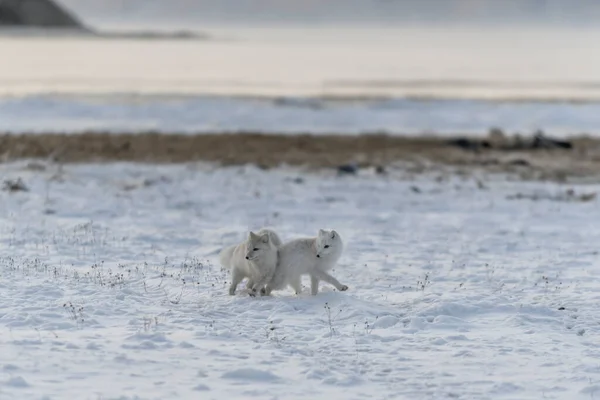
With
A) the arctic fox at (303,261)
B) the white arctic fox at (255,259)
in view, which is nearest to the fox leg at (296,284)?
the arctic fox at (303,261)

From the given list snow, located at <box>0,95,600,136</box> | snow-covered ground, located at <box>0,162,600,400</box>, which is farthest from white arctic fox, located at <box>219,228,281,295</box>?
snow, located at <box>0,95,600,136</box>

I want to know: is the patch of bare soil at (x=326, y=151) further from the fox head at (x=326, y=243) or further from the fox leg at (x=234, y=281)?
the fox head at (x=326, y=243)

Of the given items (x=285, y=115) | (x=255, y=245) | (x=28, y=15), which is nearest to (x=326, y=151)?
(x=285, y=115)

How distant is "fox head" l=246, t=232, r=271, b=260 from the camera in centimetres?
1073

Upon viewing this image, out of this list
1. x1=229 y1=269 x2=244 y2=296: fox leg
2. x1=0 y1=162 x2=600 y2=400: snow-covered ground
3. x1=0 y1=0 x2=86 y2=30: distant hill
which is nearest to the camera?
x1=0 y1=162 x2=600 y2=400: snow-covered ground

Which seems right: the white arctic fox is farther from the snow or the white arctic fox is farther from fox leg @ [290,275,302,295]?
the snow

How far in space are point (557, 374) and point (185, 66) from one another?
8132 centimetres

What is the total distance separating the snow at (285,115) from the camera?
40906 millimetres

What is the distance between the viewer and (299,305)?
10.8 metres

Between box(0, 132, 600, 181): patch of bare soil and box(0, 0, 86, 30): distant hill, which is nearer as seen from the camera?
box(0, 132, 600, 181): patch of bare soil

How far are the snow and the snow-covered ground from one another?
63.8 ft

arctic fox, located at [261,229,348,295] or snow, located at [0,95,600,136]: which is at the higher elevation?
snow, located at [0,95,600,136]

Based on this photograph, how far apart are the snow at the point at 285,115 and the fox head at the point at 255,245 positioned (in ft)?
87.2

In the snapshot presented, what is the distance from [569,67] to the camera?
93938 mm
